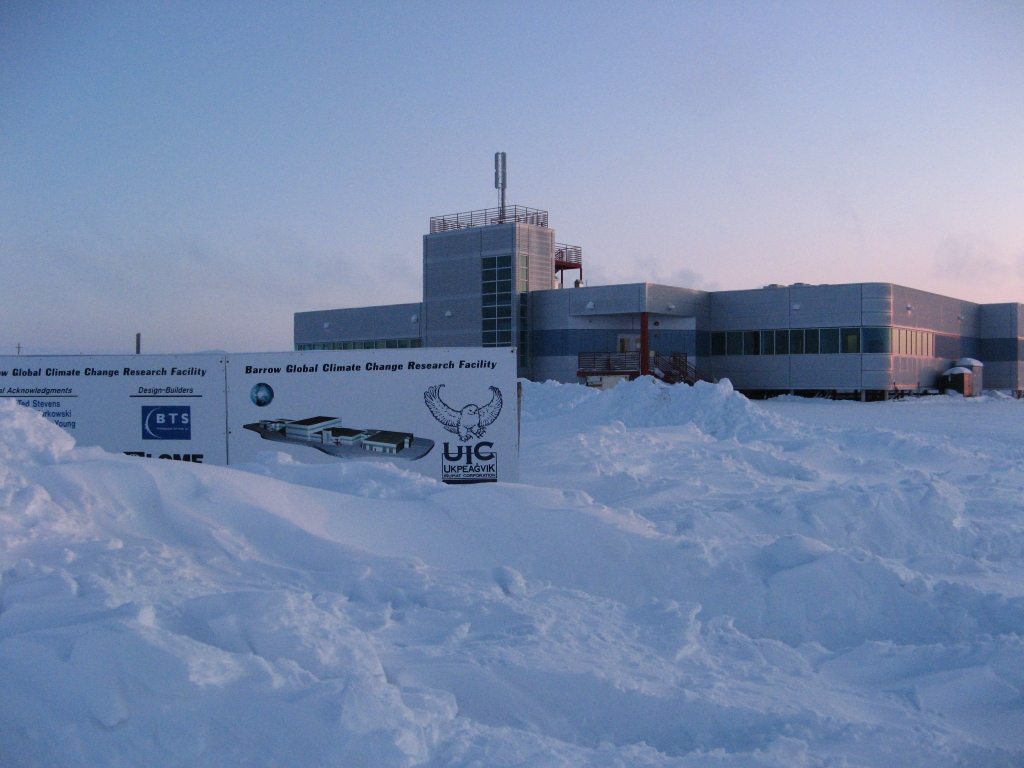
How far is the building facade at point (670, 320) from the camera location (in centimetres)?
4019

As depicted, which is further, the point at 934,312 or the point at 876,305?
the point at 934,312

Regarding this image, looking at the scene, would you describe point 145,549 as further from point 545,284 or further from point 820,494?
point 545,284

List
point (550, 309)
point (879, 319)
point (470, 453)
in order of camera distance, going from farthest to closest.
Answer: point (550, 309) → point (879, 319) → point (470, 453)

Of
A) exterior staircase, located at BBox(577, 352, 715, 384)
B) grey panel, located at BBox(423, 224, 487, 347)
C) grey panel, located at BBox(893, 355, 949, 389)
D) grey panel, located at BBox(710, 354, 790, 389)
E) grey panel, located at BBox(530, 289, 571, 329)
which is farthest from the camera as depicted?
grey panel, located at BBox(423, 224, 487, 347)

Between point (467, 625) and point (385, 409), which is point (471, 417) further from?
point (467, 625)

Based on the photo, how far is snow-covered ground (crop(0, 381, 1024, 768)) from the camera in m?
3.75

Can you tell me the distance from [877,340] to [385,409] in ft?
114

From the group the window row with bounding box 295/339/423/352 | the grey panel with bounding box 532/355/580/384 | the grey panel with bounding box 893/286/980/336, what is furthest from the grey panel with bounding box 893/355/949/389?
the window row with bounding box 295/339/423/352

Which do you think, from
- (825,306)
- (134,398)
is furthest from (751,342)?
(134,398)

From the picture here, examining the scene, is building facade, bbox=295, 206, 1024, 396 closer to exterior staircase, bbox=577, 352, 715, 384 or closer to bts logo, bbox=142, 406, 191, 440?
exterior staircase, bbox=577, 352, 715, 384

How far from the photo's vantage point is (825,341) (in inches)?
1599

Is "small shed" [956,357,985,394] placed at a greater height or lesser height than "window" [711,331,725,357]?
lesser

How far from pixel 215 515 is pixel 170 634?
2499 mm

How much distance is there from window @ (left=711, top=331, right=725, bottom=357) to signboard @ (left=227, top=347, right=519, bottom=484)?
34.8m
